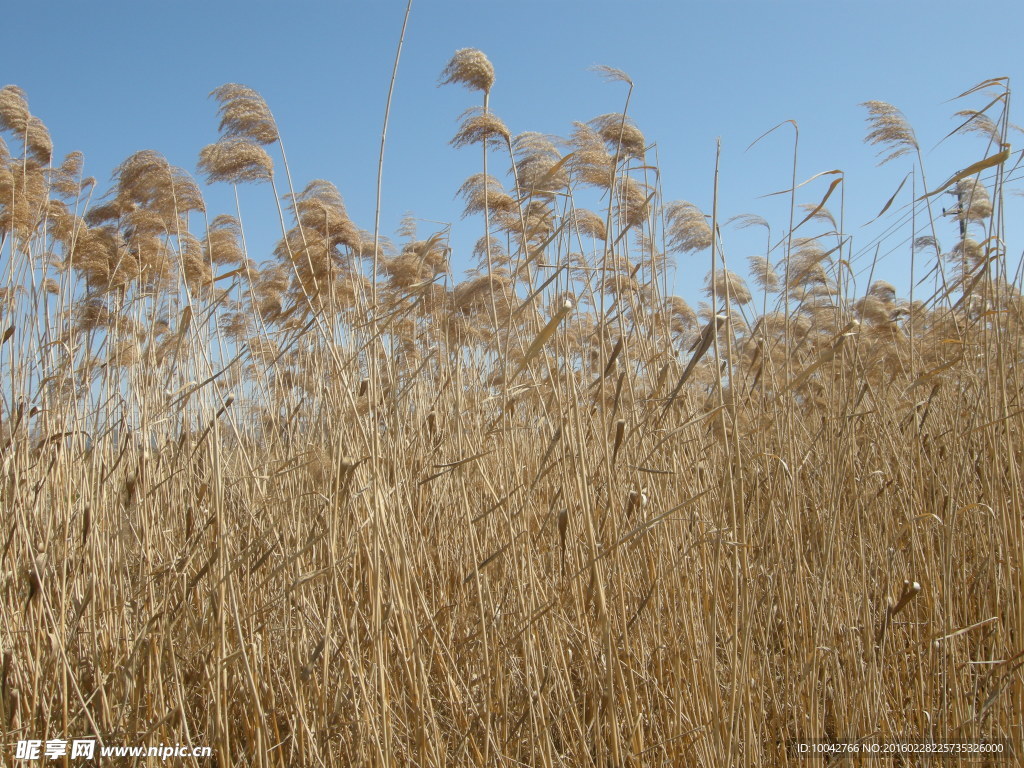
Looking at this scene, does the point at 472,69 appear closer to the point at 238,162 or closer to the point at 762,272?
the point at 238,162

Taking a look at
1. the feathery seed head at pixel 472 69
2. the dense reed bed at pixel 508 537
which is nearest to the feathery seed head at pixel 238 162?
the dense reed bed at pixel 508 537

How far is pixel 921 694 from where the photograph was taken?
1552 millimetres

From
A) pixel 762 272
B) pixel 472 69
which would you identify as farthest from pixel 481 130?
pixel 762 272

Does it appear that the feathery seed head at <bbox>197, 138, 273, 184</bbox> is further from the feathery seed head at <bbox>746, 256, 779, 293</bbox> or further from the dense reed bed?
the feathery seed head at <bbox>746, 256, 779, 293</bbox>

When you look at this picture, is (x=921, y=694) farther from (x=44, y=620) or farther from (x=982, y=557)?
(x=44, y=620)

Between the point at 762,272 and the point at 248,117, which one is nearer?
the point at 248,117

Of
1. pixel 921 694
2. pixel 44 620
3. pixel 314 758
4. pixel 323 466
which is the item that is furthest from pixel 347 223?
pixel 921 694

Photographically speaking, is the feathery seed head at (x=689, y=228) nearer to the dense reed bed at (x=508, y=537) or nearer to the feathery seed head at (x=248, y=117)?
the dense reed bed at (x=508, y=537)

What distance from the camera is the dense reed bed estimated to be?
4.37 feet

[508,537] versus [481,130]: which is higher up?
[481,130]

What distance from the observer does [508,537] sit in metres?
1.69

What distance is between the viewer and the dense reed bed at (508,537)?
133 cm

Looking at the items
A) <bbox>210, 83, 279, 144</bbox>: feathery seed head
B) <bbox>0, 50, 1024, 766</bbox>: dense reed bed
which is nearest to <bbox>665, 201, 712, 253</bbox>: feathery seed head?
<bbox>0, 50, 1024, 766</bbox>: dense reed bed

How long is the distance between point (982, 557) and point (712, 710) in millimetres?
984
